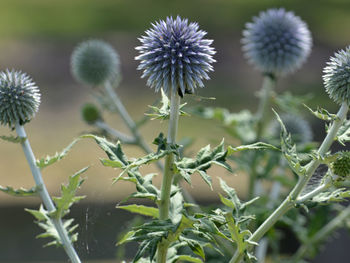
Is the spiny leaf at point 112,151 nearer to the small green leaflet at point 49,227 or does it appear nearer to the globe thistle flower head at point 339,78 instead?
the small green leaflet at point 49,227

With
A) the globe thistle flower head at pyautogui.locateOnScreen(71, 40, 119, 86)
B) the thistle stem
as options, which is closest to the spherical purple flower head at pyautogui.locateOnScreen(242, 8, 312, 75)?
the thistle stem

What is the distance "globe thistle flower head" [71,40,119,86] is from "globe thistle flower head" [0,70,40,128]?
3.32ft

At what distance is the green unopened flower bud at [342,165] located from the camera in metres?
1.59

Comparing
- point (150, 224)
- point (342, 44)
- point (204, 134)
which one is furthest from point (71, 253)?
point (342, 44)

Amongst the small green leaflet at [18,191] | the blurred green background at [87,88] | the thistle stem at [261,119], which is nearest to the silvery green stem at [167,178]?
the small green leaflet at [18,191]

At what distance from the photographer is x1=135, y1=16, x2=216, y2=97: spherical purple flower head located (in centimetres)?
162

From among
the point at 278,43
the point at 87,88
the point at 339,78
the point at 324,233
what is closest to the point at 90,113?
the point at 278,43

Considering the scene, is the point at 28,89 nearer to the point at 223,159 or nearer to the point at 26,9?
the point at 223,159

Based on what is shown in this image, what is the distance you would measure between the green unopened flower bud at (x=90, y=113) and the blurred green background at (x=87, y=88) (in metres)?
0.77

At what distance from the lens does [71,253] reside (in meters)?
1.63

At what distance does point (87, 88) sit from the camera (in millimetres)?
7598

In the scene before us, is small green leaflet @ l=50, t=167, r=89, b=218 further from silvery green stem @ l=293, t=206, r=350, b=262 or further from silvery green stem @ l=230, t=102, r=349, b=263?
silvery green stem @ l=293, t=206, r=350, b=262

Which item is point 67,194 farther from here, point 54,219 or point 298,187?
point 298,187

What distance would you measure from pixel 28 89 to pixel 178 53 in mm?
648
